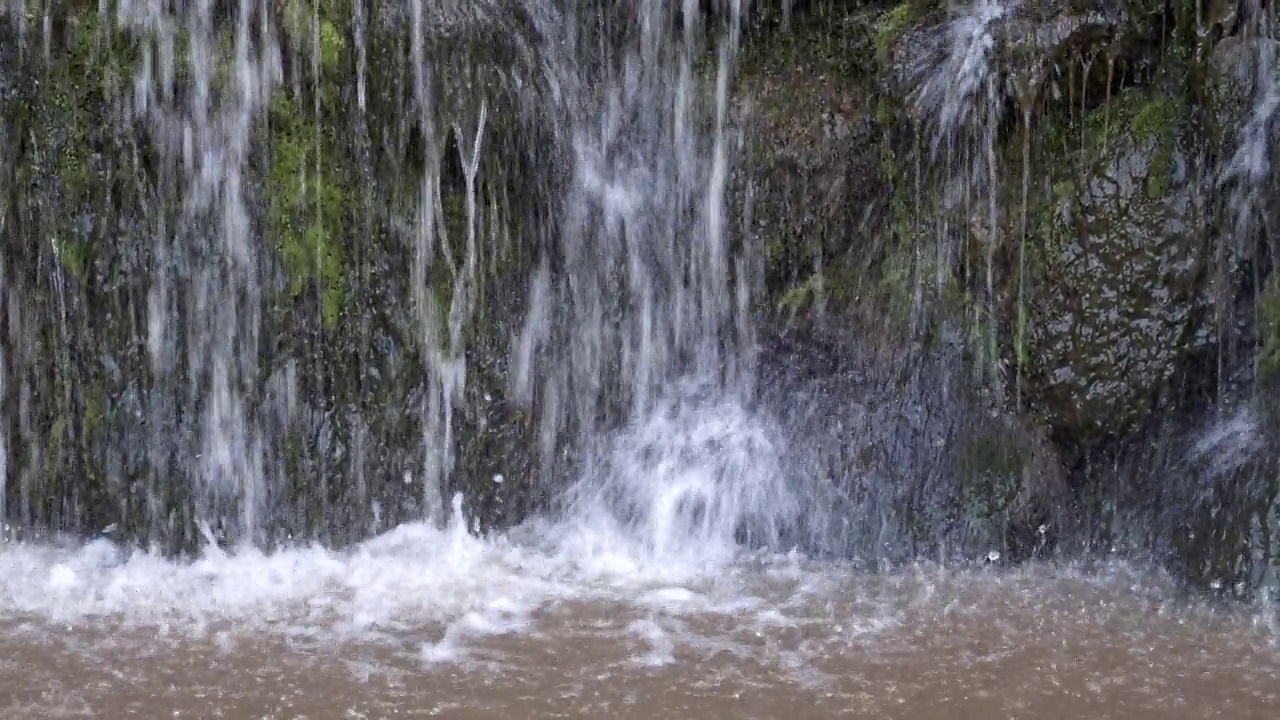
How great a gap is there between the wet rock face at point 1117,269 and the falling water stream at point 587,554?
37 cm

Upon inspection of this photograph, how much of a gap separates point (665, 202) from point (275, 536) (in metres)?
2.07

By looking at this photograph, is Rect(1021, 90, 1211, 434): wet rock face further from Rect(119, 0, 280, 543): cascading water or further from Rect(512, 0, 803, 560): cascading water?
Rect(119, 0, 280, 543): cascading water

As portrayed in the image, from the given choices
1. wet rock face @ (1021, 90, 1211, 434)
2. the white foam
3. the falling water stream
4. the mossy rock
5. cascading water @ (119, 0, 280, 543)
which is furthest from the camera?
the mossy rock

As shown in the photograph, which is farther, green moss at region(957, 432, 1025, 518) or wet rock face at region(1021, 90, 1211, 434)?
green moss at region(957, 432, 1025, 518)

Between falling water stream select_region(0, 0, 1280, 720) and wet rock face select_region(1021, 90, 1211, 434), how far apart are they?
368 mm

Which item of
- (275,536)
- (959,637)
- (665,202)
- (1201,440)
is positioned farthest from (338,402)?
(1201,440)

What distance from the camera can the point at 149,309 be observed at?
552 cm

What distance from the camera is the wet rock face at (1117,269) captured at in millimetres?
5137

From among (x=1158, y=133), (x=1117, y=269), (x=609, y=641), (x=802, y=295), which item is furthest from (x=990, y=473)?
(x=609, y=641)

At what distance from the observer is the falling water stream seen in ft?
13.0

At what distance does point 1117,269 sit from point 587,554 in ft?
7.22

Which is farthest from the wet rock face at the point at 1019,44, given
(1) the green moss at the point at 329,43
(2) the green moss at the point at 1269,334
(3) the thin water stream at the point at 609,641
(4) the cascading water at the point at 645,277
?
(1) the green moss at the point at 329,43

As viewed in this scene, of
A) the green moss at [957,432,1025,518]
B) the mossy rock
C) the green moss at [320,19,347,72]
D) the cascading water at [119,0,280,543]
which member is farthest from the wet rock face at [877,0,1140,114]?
the cascading water at [119,0,280,543]

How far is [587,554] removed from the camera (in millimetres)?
5266
